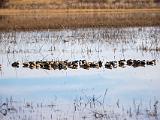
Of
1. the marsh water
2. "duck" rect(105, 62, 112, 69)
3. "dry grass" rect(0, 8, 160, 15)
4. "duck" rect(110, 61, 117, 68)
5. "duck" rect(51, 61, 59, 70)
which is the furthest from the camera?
"dry grass" rect(0, 8, 160, 15)

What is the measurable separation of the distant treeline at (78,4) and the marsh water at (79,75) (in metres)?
19.0

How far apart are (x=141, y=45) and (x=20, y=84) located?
817 centimetres

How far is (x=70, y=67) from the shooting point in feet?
58.1

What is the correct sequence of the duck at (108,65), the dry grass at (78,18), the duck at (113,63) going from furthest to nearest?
the dry grass at (78,18), the duck at (113,63), the duck at (108,65)

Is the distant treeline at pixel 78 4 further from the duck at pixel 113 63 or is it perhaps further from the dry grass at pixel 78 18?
the duck at pixel 113 63

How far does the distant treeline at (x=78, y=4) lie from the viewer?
45.3m

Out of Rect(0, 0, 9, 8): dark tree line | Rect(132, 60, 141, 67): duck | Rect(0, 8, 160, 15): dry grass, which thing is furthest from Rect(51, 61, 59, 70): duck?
Rect(0, 0, 9, 8): dark tree line

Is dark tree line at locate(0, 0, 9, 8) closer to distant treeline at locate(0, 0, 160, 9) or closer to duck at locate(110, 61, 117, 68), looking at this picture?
distant treeline at locate(0, 0, 160, 9)

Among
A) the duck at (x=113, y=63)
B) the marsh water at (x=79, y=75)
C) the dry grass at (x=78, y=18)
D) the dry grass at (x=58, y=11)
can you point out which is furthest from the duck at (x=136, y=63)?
the dry grass at (x=58, y=11)

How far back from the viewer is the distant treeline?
149 feet

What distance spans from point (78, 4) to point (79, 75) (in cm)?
3059

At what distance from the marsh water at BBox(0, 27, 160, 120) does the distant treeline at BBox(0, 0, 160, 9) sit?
62.2ft

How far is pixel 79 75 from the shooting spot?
54.0ft

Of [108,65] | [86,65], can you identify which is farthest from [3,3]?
[108,65]
